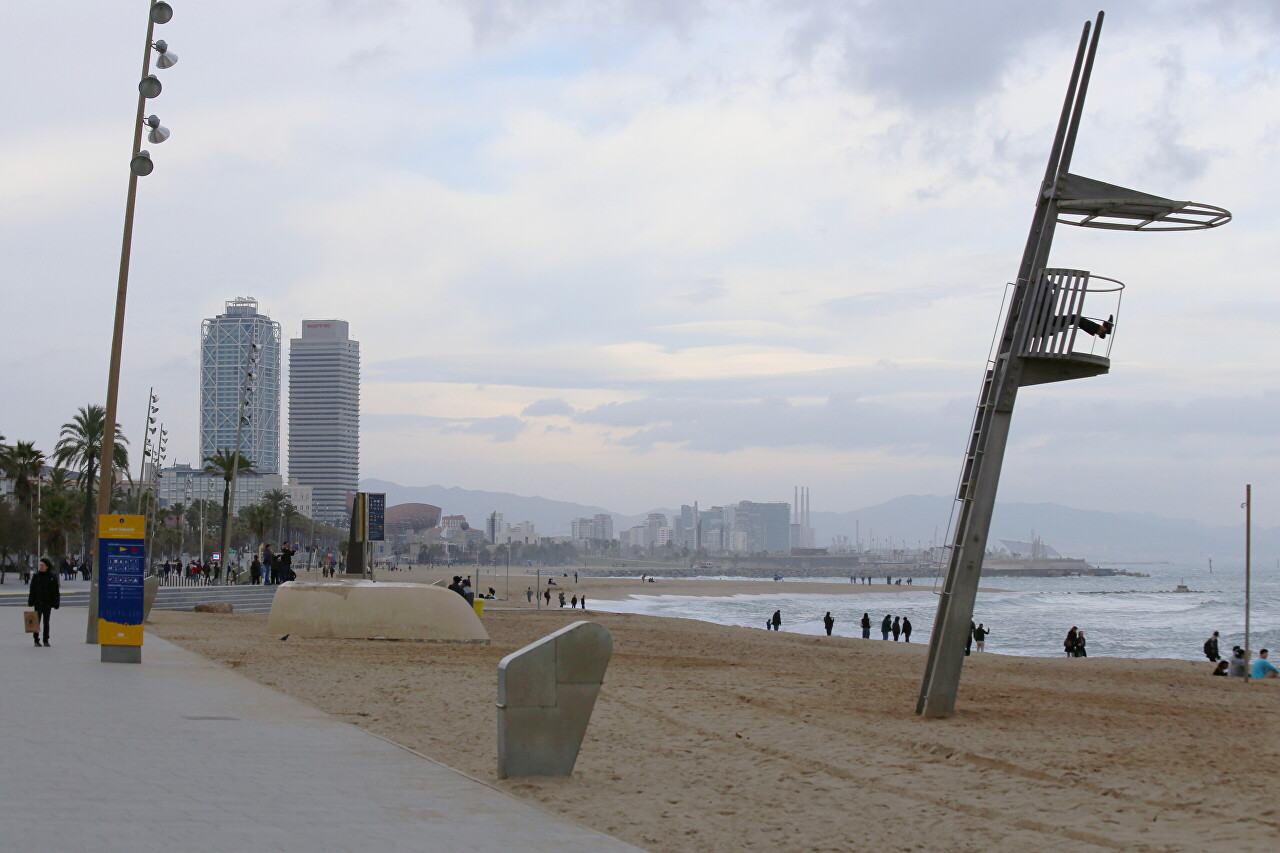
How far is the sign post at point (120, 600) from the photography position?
54.5 feet

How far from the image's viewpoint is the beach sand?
7.57 metres

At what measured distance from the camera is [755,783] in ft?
29.7

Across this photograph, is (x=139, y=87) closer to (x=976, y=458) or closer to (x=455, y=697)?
(x=455, y=697)

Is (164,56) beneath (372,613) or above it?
above

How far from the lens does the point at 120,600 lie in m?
16.8

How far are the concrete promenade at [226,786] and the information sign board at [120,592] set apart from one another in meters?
3.86

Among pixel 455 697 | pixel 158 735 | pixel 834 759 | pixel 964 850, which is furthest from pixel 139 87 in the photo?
pixel 964 850

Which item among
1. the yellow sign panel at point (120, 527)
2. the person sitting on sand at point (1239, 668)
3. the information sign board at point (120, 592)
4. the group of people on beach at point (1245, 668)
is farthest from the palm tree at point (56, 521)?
the person sitting on sand at point (1239, 668)

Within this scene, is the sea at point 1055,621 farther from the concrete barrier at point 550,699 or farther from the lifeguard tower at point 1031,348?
the concrete barrier at point 550,699

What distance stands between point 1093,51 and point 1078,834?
8969mm

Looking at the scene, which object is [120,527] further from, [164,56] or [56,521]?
[56,521]

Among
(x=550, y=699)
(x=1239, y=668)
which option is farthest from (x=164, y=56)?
(x=1239, y=668)

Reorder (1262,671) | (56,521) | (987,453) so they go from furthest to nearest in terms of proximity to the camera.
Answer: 1. (56,521)
2. (1262,671)
3. (987,453)

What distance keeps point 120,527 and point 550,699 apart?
10.9 meters
